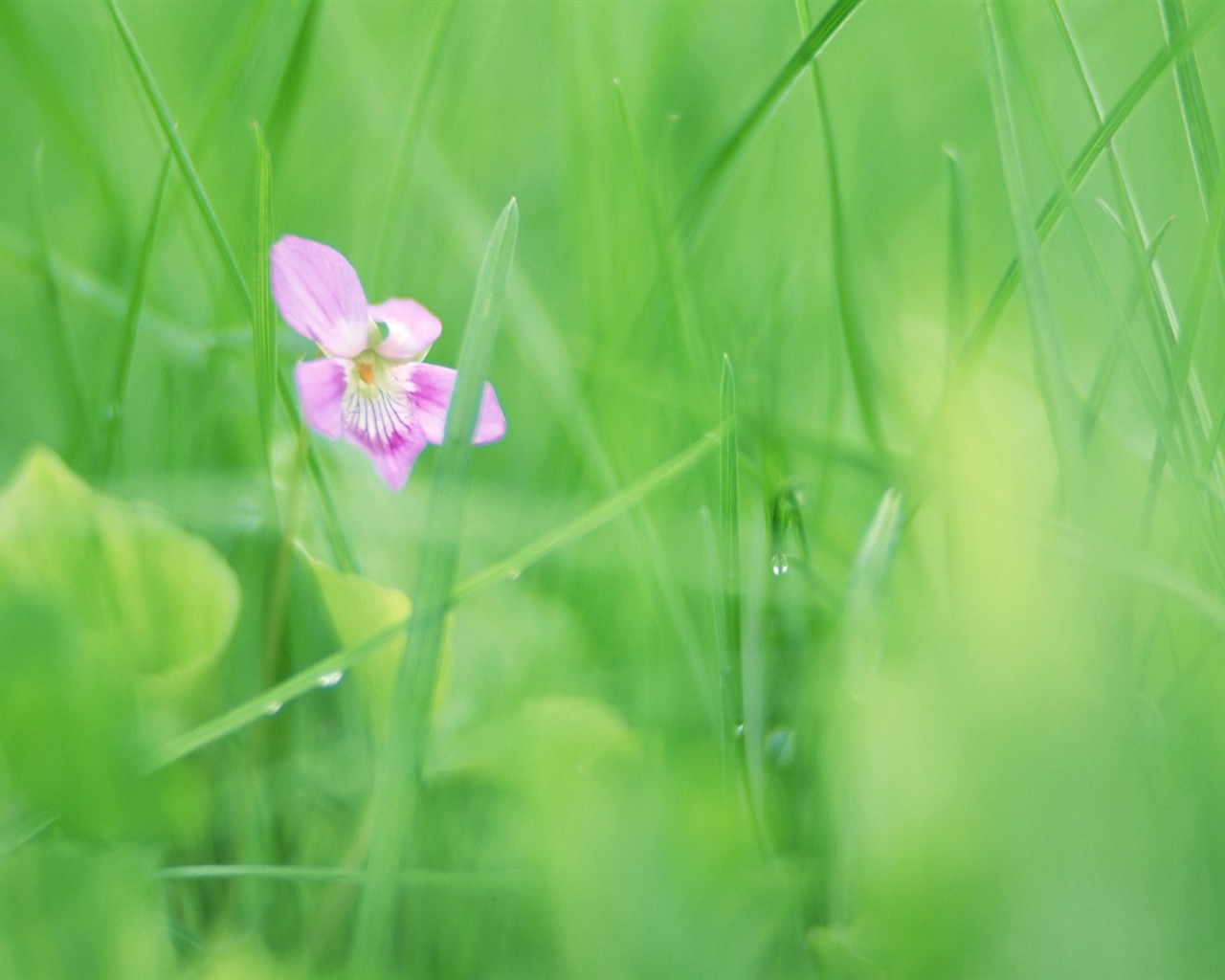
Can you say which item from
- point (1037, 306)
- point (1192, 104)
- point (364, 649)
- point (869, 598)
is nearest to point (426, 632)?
point (364, 649)

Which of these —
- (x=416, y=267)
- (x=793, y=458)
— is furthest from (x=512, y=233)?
(x=416, y=267)

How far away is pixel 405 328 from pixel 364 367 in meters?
0.03

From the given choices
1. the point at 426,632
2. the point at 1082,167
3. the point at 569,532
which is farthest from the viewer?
the point at 1082,167

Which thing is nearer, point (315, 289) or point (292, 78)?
point (315, 289)

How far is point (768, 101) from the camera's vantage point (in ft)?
2.21

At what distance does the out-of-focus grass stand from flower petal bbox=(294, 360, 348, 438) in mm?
31

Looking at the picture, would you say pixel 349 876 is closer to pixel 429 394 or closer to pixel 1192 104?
pixel 429 394

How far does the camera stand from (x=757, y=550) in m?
0.57

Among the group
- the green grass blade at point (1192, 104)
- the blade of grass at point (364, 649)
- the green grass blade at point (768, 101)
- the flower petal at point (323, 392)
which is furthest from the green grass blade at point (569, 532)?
the green grass blade at point (1192, 104)

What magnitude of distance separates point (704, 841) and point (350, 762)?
0.30m

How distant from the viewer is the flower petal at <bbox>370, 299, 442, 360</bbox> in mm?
613

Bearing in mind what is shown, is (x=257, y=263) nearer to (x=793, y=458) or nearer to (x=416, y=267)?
(x=793, y=458)

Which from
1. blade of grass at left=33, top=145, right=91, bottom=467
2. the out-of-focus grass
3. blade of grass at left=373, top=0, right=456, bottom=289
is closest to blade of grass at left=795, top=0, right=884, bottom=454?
the out-of-focus grass

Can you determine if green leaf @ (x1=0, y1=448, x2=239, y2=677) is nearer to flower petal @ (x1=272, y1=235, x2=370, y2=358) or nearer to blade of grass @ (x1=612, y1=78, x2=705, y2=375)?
flower petal @ (x1=272, y1=235, x2=370, y2=358)
